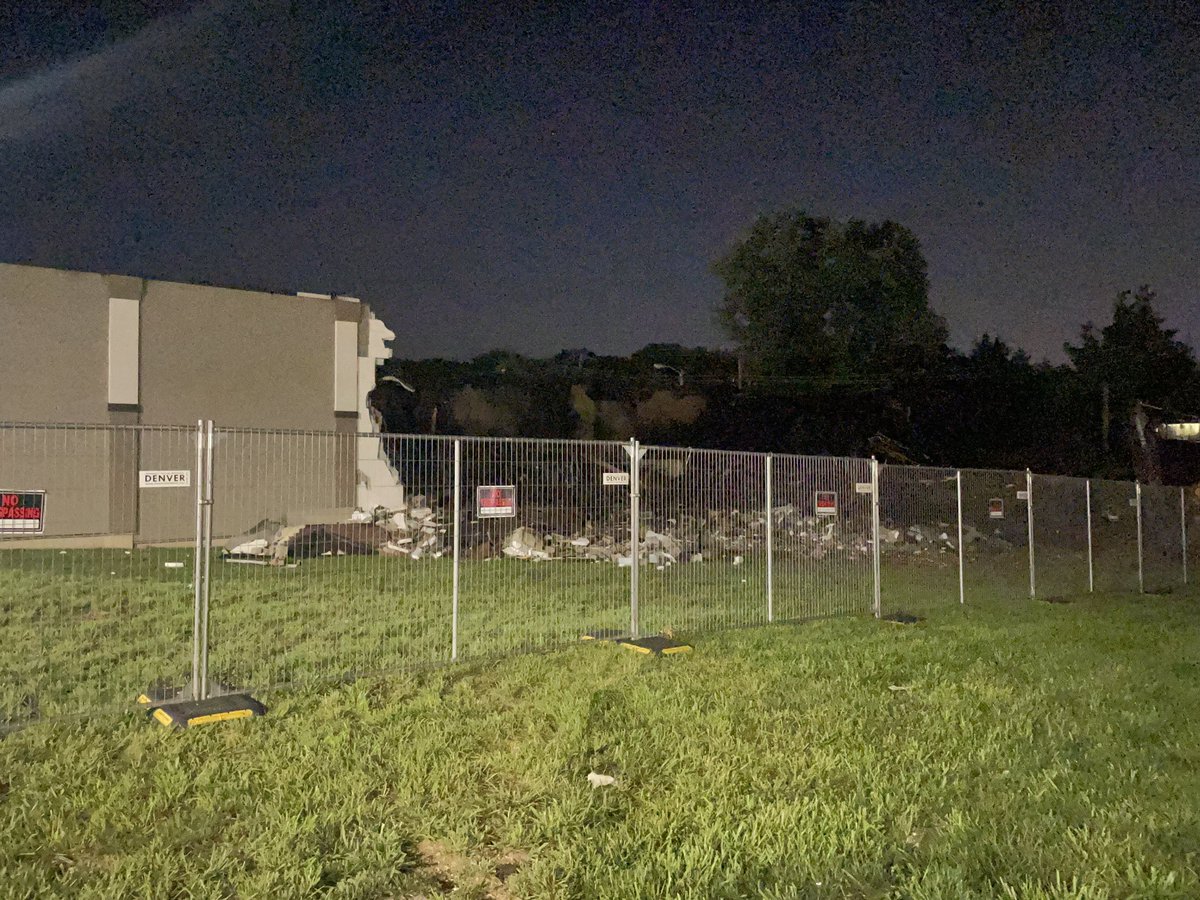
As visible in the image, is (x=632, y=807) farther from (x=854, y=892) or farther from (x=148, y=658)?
(x=148, y=658)

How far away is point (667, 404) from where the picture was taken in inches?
1592

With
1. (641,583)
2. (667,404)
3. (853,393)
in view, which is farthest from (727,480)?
(667,404)

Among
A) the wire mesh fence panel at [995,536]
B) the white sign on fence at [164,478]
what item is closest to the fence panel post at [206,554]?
the white sign on fence at [164,478]

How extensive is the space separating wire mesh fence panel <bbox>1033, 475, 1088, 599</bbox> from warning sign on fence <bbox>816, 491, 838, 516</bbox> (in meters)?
5.67

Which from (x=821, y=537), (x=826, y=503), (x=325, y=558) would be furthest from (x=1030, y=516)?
(x=325, y=558)

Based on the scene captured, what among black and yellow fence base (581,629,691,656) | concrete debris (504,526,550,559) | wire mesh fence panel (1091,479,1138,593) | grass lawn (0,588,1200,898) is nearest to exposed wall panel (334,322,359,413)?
concrete debris (504,526,550,559)

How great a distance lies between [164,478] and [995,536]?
1704cm

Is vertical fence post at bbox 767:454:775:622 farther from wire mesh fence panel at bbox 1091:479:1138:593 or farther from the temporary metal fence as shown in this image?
wire mesh fence panel at bbox 1091:479:1138:593

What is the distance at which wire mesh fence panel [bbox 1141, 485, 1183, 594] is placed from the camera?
58.6ft

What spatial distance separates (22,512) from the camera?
19.4 feet

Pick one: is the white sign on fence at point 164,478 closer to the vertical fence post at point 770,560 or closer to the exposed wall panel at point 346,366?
the vertical fence post at point 770,560

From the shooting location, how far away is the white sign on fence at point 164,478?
6.31m

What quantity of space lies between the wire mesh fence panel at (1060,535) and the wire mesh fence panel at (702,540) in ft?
20.6

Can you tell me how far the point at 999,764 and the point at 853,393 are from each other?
1135 inches
